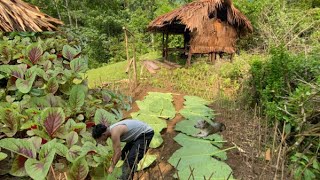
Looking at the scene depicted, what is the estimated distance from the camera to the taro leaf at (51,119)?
123 centimetres

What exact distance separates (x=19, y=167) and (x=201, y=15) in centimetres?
1112

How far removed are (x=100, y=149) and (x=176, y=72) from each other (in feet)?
33.8

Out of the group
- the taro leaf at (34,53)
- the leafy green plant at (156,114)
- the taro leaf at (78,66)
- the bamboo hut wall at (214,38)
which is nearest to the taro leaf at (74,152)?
the taro leaf at (78,66)

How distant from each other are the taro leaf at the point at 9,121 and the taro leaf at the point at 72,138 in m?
0.22

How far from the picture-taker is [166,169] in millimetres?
4711

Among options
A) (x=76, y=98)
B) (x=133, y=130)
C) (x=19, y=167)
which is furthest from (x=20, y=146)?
(x=133, y=130)

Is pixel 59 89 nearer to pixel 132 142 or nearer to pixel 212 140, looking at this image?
pixel 132 142

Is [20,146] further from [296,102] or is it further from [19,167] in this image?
[296,102]

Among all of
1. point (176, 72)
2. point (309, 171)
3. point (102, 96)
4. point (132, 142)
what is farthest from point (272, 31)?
point (102, 96)

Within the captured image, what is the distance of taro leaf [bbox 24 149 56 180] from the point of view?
996mm

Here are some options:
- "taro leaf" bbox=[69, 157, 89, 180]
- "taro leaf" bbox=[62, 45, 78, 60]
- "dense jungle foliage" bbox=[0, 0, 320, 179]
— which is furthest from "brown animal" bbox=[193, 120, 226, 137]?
"taro leaf" bbox=[69, 157, 89, 180]

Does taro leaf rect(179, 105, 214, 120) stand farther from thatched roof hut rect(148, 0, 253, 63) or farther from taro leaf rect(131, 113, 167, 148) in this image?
thatched roof hut rect(148, 0, 253, 63)

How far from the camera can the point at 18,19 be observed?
3.14 metres

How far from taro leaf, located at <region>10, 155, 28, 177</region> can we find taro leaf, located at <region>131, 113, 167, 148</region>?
4.36m
